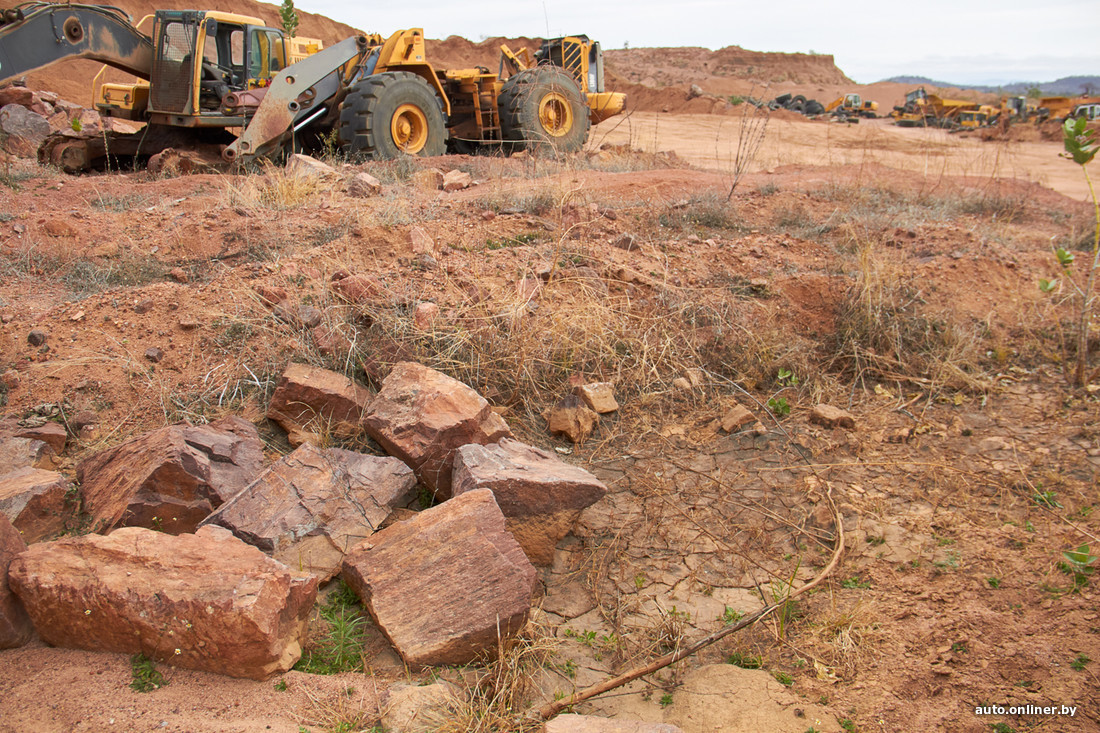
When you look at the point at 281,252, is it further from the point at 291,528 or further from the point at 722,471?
the point at 722,471

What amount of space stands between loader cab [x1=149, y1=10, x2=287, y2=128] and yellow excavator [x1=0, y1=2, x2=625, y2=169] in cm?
1

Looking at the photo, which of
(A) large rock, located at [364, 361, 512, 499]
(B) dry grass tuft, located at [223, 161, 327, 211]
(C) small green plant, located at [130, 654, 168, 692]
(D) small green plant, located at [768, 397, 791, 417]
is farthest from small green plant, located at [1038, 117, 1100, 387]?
→ (B) dry grass tuft, located at [223, 161, 327, 211]

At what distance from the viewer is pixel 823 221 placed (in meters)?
6.68

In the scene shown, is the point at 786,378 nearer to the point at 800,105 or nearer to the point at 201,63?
the point at 201,63

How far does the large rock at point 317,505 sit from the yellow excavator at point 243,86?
17.2 ft

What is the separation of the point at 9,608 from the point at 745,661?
92.0 inches

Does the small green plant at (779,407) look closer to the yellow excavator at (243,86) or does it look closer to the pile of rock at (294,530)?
the pile of rock at (294,530)

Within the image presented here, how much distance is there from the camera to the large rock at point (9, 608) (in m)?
2.02

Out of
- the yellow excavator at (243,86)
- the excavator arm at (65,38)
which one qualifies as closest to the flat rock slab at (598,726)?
the yellow excavator at (243,86)

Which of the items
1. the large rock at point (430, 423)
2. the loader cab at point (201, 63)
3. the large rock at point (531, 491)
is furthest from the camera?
the loader cab at point (201, 63)

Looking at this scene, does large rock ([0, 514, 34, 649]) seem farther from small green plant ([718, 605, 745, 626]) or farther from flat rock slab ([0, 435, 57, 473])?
small green plant ([718, 605, 745, 626])

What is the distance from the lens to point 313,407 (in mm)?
3400

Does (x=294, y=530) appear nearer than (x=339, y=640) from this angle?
No

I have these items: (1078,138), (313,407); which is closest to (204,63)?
(313,407)
